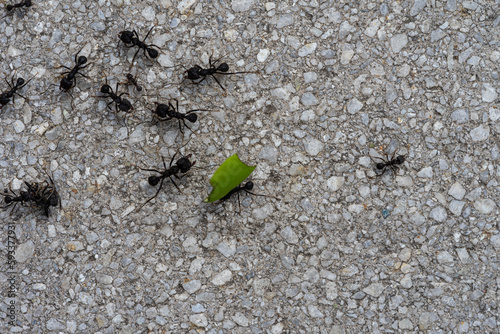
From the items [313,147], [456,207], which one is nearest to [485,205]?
[456,207]

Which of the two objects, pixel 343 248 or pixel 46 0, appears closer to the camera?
pixel 343 248

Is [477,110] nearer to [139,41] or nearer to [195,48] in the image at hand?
[195,48]

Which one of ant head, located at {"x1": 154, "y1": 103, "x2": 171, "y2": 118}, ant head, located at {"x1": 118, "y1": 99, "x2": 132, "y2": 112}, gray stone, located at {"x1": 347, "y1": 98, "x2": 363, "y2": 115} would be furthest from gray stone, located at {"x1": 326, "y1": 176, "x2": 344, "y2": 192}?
ant head, located at {"x1": 118, "y1": 99, "x2": 132, "y2": 112}

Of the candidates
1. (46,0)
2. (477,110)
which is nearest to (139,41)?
(46,0)

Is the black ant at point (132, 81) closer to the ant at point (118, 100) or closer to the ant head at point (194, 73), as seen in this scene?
the ant at point (118, 100)

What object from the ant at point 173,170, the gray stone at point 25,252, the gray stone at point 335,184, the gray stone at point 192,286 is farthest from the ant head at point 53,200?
the gray stone at point 335,184

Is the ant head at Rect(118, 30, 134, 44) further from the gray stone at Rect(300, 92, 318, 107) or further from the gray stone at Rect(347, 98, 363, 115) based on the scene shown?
the gray stone at Rect(347, 98, 363, 115)
